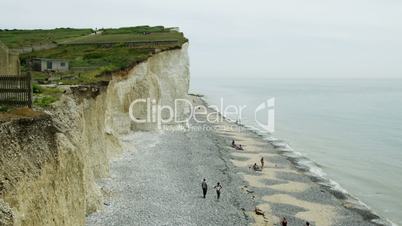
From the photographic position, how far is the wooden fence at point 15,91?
46.5 ft

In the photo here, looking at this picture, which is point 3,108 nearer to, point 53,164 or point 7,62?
point 53,164

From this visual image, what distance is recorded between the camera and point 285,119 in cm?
8412

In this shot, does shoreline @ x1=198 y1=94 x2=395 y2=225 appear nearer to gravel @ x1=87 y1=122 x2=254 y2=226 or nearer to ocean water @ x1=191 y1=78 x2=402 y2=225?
ocean water @ x1=191 y1=78 x2=402 y2=225

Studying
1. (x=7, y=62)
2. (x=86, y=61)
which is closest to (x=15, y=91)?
(x=7, y=62)

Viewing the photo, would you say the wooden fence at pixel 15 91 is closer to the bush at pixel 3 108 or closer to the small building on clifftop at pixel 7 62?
the bush at pixel 3 108

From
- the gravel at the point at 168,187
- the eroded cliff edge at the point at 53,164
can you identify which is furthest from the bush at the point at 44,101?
the gravel at the point at 168,187

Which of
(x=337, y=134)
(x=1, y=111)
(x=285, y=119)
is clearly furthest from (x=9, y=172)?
(x=285, y=119)

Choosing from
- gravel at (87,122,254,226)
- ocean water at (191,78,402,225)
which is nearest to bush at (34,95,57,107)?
gravel at (87,122,254,226)

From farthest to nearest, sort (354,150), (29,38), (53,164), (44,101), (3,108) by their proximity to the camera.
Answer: (29,38) < (354,150) < (44,101) < (53,164) < (3,108)

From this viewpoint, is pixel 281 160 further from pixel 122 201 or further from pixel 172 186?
pixel 122 201

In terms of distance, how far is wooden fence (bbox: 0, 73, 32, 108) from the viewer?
558 inches

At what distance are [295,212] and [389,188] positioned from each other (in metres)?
12.6

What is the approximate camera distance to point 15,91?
14234mm

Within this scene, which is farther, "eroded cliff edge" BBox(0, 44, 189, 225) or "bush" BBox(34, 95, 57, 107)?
"bush" BBox(34, 95, 57, 107)
